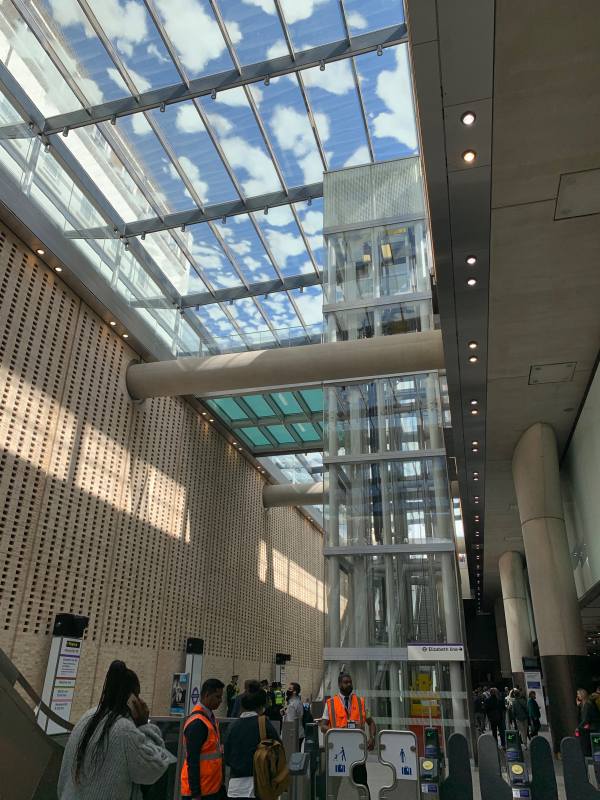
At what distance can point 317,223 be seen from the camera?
1830 cm

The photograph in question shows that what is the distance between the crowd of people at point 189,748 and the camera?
2.78 m

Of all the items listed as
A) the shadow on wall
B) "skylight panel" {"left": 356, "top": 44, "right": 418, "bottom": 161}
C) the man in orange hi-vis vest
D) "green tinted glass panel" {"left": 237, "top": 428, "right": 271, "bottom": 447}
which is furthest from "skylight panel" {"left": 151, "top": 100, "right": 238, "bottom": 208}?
the man in orange hi-vis vest

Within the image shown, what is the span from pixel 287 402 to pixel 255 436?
8.89 ft

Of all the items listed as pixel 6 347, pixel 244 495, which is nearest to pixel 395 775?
pixel 6 347

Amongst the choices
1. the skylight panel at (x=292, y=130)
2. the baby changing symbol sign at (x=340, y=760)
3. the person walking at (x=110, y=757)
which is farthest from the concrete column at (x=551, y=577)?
the person walking at (x=110, y=757)

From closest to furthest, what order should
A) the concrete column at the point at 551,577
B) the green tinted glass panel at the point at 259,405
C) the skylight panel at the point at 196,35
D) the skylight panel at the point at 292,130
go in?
the concrete column at the point at 551,577 < the skylight panel at the point at 196,35 < the skylight panel at the point at 292,130 < the green tinted glass panel at the point at 259,405

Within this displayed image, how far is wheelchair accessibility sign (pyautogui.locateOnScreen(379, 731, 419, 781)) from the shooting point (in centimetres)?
572

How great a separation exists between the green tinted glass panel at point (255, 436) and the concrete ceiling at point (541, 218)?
38.2 ft

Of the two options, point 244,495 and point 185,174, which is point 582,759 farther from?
point 244,495

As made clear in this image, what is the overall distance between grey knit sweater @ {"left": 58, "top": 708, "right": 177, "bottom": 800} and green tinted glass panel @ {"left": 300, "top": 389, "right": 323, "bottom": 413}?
57.6 feet

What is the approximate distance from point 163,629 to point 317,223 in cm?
1226

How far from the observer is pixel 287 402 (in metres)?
21.4

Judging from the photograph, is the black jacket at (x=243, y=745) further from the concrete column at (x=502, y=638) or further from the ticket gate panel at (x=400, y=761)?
the concrete column at (x=502, y=638)

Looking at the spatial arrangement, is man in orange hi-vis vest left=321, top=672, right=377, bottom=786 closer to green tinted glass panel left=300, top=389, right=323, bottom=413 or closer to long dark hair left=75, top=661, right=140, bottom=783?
long dark hair left=75, top=661, right=140, bottom=783
